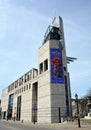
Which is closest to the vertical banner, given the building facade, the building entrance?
the building facade

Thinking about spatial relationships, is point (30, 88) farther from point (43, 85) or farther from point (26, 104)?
point (43, 85)

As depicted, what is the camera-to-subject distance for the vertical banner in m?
62.5

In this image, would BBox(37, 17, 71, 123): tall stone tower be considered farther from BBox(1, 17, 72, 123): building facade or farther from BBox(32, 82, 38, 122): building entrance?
BBox(32, 82, 38, 122): building entrance

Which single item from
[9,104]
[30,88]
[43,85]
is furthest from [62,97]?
[9,104]

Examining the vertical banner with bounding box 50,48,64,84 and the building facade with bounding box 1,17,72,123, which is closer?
the building facade with bounding box 1,17,72,123

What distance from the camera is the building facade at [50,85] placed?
60250mm

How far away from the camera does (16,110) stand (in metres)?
97.2

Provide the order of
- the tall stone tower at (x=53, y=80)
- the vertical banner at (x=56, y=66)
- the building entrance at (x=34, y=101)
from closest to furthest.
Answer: the tall stone tower at (x=53, y=80)
the vertical banner at (x=56, y=66)
the building entrance at (x=34, y=101)

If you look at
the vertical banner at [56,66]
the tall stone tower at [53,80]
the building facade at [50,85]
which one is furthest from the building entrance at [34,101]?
the vertical banner at [56,66]

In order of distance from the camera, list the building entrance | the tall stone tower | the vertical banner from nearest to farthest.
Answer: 1. the tall stone tower
2. the vertical banner
3. the building entrance

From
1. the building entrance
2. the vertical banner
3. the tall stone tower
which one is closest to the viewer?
the tall stone tower

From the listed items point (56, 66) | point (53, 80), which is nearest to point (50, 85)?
point (53, 80)

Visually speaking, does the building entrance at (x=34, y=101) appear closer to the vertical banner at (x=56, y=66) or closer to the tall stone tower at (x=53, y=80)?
the tall stone tower at (x=53, y=80)

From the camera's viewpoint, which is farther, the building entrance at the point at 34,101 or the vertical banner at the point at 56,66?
the building entrance at the point at 34,101
